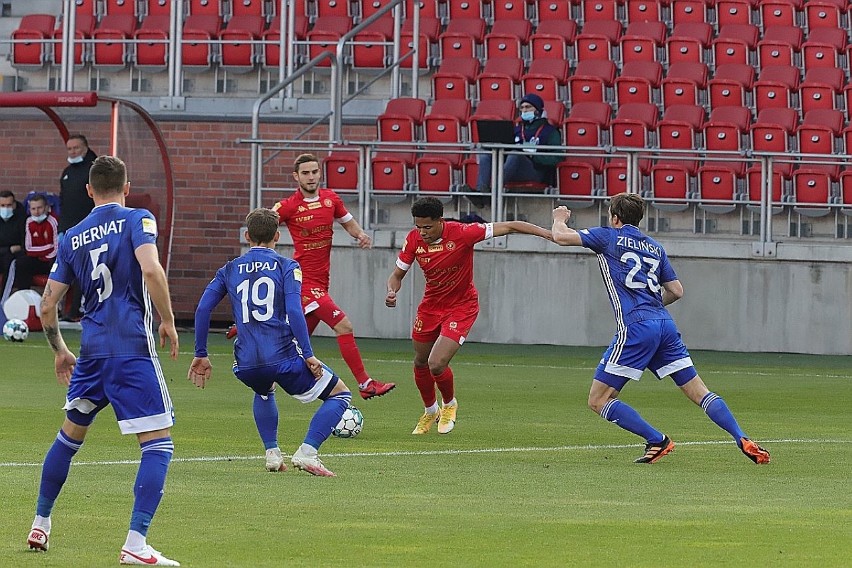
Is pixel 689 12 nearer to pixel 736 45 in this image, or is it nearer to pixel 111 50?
pixel 736 45

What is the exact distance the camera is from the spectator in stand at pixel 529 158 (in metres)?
20.4

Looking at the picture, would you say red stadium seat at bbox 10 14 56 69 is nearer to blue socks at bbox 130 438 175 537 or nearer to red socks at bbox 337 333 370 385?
red socks at bbox 337 333 370 385

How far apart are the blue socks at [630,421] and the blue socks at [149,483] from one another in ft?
13.9

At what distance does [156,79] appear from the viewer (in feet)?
82.0

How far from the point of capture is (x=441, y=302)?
11.9 metres

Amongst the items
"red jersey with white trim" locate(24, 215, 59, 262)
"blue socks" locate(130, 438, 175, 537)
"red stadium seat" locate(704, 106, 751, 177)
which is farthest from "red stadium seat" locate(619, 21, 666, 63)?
"blue socks" locate(130, 438, 175, 537)

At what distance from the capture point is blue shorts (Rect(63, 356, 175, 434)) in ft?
21.0

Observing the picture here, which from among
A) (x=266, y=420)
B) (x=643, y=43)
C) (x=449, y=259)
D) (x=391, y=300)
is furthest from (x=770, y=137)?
(x=266, y=420)

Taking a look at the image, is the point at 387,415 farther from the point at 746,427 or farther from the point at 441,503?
the point at 441,503

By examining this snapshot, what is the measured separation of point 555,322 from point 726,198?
271cm

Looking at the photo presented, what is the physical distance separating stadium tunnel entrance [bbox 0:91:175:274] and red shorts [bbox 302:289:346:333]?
26.4 ft

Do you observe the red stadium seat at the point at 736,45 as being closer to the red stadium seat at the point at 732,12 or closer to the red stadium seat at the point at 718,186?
the red stadium seat at the point at 732,12

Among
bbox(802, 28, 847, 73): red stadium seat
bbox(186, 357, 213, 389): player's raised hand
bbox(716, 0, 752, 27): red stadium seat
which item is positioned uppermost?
bbox(716, 0, 752, 27): red stadium seat

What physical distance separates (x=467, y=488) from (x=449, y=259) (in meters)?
3.36
